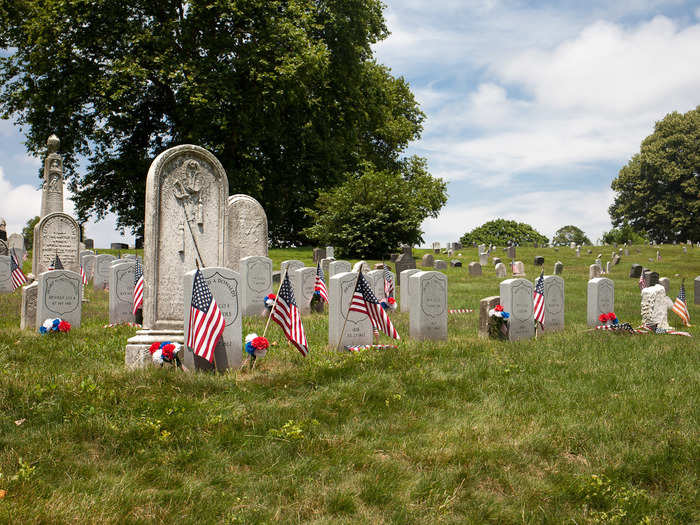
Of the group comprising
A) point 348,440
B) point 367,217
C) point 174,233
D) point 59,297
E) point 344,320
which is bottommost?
point 348,440

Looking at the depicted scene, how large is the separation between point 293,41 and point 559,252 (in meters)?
27.8

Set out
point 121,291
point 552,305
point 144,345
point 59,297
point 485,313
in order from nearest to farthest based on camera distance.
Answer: point 144,345, point 59,297, point 485,313, point 121,291, point 552,305

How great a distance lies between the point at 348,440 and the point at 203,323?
2.46m

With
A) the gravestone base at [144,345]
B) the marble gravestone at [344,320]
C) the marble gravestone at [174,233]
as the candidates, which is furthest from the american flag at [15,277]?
the marble gravestone at [344,320]

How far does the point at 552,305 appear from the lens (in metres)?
11.3

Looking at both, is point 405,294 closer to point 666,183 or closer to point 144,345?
point 144,345

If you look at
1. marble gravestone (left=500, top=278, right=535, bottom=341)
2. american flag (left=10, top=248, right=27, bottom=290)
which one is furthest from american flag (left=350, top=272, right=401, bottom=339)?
american flag (left=10, top=248, right=27, bottom=290)

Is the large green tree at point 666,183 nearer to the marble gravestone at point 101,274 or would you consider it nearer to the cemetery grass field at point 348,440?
the marble gravestone at point 101,274

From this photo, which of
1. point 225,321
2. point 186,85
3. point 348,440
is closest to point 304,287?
point 225,321

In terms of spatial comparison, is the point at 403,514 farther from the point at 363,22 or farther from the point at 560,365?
the point at 363,22

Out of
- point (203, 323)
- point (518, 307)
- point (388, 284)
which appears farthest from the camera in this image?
point (388, 284)

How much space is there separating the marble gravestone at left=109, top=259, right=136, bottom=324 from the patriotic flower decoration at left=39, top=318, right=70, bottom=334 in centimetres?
193

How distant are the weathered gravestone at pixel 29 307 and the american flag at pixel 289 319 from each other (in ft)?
15.6

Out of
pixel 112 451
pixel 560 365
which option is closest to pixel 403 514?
pixel 112 451
